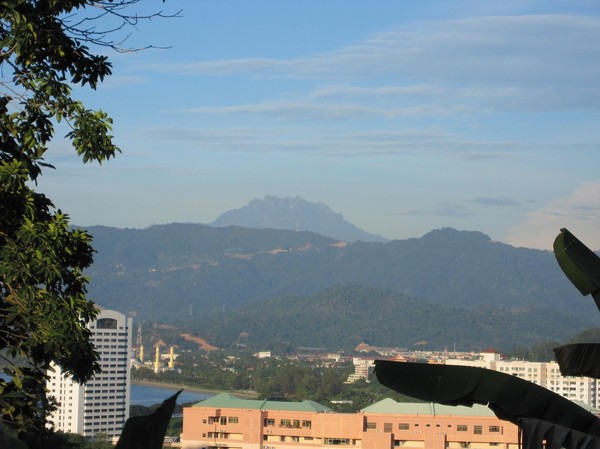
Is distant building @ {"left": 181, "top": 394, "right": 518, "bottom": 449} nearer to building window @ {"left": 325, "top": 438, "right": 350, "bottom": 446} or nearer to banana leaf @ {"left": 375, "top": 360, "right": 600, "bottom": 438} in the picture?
building window @ {"left": 325, "top": 438, "right": 350, "bottom": 446}

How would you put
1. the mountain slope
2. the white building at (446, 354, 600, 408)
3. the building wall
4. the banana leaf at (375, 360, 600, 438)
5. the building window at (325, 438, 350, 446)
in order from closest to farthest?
the banana leaf at (375, 360, 600, 438)
the building wall
the building window at (325, 438, 350, 446)
the white building at (446, 354, 600, 408)
the mountain slope

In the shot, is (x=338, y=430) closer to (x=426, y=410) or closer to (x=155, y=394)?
(x=426, y=410)

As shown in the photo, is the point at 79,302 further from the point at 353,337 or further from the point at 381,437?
the point at 353,337

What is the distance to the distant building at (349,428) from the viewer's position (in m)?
21.7

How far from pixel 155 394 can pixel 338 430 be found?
55.9 m

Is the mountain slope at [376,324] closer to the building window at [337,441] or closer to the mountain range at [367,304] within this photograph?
the mountain range at [367,304]

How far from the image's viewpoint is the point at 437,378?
269cm

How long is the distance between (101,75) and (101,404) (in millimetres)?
47067

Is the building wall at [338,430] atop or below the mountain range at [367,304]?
below

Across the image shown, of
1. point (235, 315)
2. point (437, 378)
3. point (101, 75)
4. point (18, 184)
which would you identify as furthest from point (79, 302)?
point (235, 315)

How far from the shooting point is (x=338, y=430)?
23.2 meters

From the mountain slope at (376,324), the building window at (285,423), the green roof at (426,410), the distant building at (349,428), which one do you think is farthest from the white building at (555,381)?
the mountain slope at (376,324)

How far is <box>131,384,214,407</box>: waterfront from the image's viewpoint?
65625 millimetres

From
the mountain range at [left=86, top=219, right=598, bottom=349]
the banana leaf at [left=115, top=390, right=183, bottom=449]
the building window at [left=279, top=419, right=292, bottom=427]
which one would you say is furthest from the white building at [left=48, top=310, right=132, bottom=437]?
the mountain range at [left=86, top=219, right=598, bottom=349]
